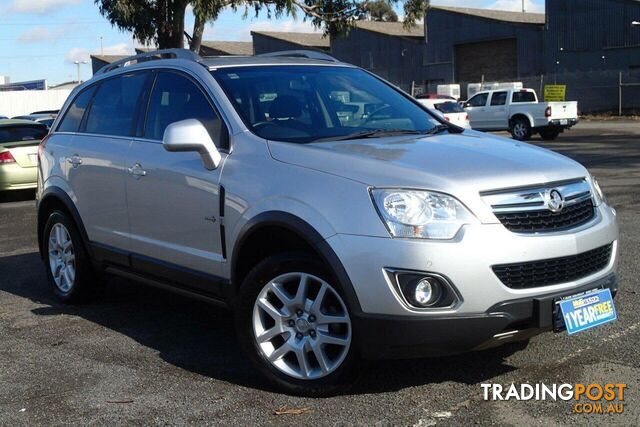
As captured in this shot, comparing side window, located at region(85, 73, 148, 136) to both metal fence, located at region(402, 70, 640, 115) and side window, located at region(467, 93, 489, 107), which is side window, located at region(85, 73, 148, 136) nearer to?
side window, located at region(467, 93, 489, 107)

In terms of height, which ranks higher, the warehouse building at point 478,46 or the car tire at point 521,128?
the warehouse building at point 478,46

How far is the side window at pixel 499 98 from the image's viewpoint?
29.2 m

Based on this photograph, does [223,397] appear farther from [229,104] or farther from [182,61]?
[182,61]

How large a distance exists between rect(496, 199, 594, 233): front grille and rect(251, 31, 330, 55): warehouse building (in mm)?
60432

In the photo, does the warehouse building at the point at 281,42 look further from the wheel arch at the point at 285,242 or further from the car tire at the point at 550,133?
the wheel arch at the point at 285,242

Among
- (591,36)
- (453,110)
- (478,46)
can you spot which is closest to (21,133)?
(453,110)

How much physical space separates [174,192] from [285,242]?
0.91 meters

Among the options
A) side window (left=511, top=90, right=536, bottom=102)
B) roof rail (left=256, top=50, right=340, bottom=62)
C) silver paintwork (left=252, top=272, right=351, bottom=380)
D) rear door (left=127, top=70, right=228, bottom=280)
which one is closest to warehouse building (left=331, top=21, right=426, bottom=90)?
side window (left=511, top=90, right=536, bottom=102)

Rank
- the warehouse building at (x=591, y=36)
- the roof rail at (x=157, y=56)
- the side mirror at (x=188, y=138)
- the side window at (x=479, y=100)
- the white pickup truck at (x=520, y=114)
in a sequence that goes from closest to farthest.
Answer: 1. the side mirror at (x=188, y=138)
2. the roof rail at (x=157, y=56)
3. the white pickup truck at (x=520, y=114)
4. the side window at (x=479, y=100)
5. the warehouse building at (x=591, y=36)

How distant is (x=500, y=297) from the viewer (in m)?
3.93

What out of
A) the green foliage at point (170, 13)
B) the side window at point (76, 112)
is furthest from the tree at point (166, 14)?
the side window at point (76, 112)

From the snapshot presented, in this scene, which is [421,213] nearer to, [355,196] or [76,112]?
[355,196]

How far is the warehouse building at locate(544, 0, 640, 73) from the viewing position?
45.8m

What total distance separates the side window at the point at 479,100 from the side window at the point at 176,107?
25.6 metres
